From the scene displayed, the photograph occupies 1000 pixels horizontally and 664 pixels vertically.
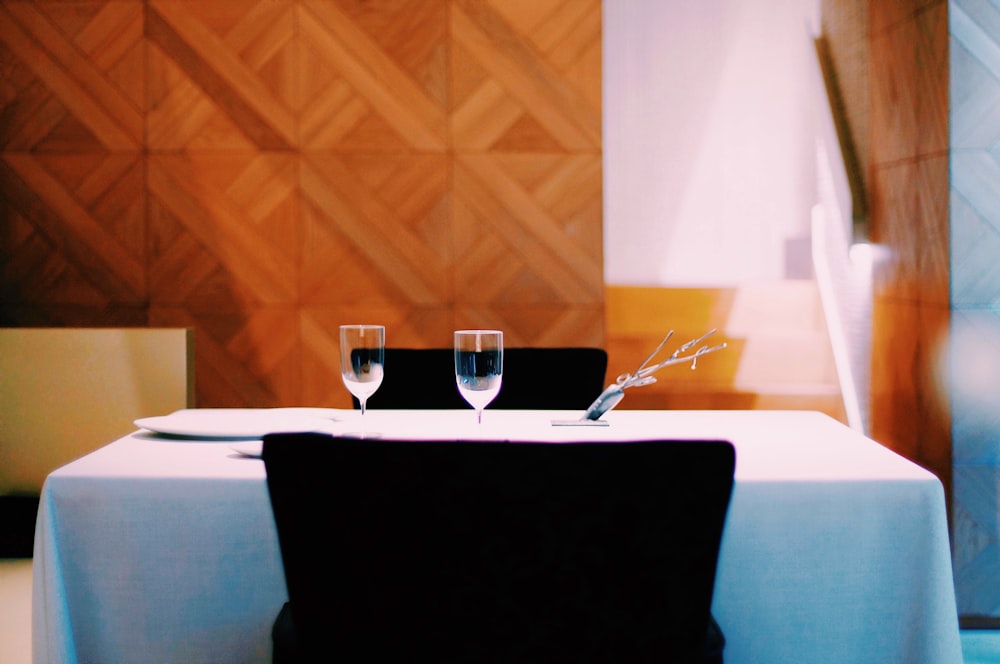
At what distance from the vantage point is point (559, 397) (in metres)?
2.10

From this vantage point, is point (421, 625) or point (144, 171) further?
point (144, 171)

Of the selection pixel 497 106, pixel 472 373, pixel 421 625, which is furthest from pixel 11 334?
pixel 421 625

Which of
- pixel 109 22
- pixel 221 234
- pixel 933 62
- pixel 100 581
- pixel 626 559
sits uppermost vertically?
pixel 109 22

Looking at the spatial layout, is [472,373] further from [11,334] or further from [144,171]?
[144,171]

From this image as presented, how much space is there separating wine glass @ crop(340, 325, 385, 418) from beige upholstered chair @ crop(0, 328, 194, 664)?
5.67ft

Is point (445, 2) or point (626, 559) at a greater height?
point (445, 2)

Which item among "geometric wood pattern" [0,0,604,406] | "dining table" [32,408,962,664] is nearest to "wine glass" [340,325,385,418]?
"dining table" [32,408,962,664]

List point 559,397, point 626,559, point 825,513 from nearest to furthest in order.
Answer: point 626,559, point 825,513, point 559,397

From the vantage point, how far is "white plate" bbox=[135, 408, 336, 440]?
1.49m

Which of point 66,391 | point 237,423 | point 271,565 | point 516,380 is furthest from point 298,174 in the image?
point 271,565

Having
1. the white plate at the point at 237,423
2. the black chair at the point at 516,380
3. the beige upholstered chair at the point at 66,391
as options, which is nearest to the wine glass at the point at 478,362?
the white plate at the point at 237,423

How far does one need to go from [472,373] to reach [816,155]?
2.74 m

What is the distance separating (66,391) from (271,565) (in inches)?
84.9

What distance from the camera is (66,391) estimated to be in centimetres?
307
